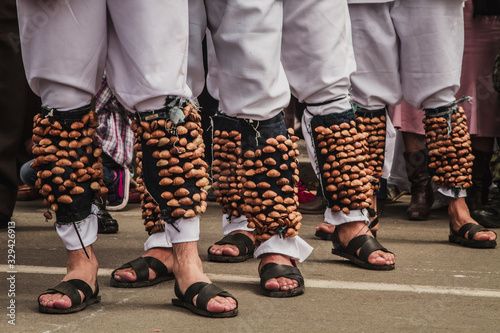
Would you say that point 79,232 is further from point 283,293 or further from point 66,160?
point 283,293

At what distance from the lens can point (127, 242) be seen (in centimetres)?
300

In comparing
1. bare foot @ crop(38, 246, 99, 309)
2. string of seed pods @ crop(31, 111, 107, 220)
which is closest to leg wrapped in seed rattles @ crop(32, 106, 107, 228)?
string of seed pods @ crop(31, 111, 107, 220)

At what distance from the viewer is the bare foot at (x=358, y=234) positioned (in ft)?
8.09

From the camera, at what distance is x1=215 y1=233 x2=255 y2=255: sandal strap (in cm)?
262

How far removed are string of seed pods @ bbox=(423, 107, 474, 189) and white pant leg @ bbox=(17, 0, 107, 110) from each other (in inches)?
65.8

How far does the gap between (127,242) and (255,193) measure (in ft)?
3.58

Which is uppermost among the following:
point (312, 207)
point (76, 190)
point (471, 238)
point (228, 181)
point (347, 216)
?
point (76, 190)

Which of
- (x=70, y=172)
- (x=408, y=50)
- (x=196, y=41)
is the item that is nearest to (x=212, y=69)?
(x=196, y=41)

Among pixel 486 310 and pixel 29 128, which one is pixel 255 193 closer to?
pixel 486 310

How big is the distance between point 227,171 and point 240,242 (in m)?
0.29

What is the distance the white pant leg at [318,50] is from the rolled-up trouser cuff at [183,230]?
77 centimetres

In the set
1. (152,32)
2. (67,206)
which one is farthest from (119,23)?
(67,206)

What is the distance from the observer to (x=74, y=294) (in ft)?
6.19

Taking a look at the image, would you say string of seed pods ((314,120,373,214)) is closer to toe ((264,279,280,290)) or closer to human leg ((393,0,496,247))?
toe ((264,279,280,290))
